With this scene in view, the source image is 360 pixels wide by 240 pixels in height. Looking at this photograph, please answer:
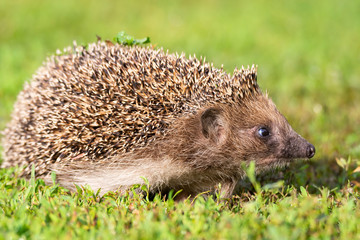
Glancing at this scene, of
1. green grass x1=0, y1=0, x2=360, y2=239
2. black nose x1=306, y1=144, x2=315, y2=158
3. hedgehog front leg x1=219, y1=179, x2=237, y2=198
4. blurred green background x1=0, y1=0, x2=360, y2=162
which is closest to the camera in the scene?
green grass x1=0, y1=0, x2=360, y2=239

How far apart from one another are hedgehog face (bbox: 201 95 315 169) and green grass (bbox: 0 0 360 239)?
15.6 inches

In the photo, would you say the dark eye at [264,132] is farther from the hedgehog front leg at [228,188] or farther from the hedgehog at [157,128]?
the hedgehog front leg at [228,188]

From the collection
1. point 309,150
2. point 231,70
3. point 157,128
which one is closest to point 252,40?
point 231,70

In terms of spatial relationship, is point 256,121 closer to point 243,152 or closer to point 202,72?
point 243,152

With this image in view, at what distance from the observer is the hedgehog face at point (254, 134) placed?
528 cm

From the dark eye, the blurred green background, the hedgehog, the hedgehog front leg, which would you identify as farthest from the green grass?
the dark eye

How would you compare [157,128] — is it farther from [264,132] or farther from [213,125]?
[264,132]

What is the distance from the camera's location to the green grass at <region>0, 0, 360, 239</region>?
3760 mm

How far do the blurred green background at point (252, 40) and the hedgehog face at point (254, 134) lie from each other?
65.1 inches

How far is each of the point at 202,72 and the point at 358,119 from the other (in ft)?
14.1

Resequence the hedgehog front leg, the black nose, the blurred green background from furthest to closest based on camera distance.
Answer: the blurred green background → the hedgehog front leg → the black nose

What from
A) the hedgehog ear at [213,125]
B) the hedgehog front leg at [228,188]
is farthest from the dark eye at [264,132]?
the hedgehog front leg at [228,188]

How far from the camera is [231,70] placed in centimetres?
1016

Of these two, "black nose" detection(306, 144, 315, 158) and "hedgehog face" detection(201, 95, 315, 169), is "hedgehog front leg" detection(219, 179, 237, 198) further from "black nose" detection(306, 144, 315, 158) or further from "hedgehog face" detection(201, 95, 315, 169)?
"black nose" detection(306, 144, 315, 158)
